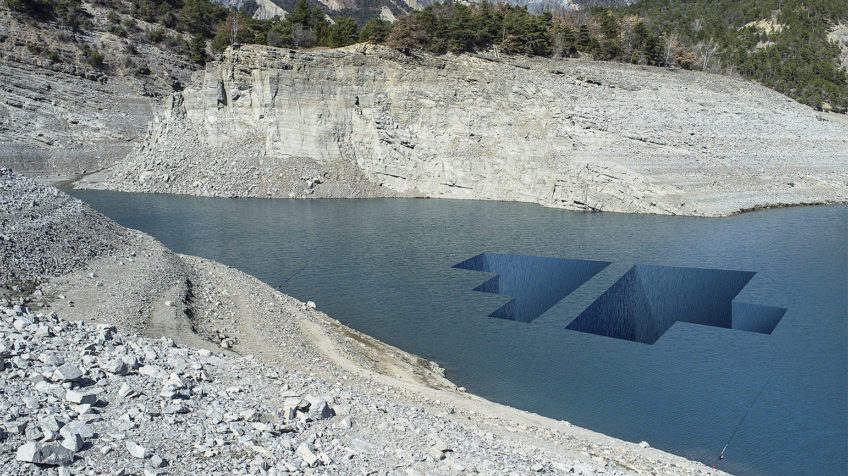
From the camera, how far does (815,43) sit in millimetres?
62812

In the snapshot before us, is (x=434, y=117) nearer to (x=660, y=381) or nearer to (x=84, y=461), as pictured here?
(x=660, y=381)

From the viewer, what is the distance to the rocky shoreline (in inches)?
280

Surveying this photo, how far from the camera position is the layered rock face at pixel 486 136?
32.0 m

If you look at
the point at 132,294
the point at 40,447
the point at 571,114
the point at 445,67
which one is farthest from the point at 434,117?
the point at 40,447

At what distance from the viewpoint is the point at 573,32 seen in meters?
42.8

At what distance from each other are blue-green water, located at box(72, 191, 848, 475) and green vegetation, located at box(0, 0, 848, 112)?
526 inches

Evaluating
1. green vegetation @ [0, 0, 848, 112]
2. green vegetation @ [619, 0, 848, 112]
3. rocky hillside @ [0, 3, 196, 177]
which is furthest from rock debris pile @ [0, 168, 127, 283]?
green vegetation @ [619, 0, 848, 112]

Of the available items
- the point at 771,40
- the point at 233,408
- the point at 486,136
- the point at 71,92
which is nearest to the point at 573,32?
the point at 486,136

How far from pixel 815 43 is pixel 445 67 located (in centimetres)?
4657

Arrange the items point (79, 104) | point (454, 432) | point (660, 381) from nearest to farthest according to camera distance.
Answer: point (454, 432) < point (660, 381) < point (79, 104)

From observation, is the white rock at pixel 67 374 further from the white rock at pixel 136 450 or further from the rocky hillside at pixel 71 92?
the rocky hillside at pixel 71 92

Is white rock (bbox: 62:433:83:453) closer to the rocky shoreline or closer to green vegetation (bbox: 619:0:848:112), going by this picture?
the rocky shoreline

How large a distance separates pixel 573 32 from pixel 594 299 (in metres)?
30.6

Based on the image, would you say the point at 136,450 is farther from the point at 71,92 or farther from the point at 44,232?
the point at 71,92
